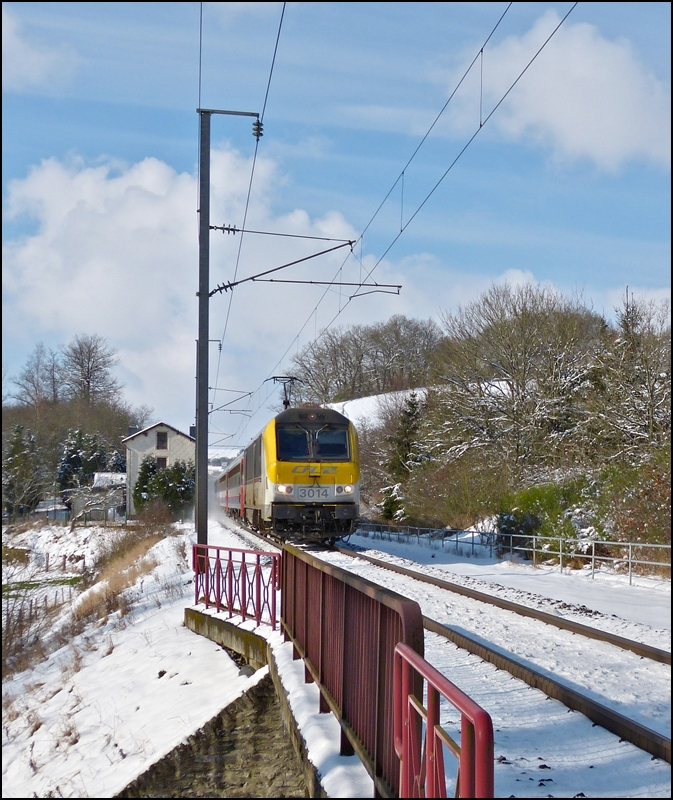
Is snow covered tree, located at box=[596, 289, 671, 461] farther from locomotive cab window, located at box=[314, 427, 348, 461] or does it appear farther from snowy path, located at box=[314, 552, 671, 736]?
locomotive cab window, located at box=[314, 427, 348, 461]

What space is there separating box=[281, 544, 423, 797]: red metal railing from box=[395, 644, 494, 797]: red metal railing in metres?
0.22

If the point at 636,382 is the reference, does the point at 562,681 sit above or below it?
below

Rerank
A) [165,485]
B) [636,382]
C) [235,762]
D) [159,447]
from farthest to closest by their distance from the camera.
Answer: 1. [159,447]
2. [165,485]
3. [235,762]
4. [636,382]

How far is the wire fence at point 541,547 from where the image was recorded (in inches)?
190

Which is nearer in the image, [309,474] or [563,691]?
[563,691]

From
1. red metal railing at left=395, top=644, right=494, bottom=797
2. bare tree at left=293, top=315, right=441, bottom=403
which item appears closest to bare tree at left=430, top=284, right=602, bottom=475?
red metal railing at left=395, top=644, right=494, bottom=797

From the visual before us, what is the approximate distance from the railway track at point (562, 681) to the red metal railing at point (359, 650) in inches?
57.6

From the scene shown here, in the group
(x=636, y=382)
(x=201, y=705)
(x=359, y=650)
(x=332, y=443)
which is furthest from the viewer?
(x=332, y=443)

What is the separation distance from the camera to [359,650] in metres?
5.05

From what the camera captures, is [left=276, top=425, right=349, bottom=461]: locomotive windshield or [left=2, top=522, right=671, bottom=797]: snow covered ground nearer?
[left=2, top=522, right=671, bottom=797]: snow covered ground

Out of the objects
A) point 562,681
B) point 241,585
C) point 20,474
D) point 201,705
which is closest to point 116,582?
point 20,474

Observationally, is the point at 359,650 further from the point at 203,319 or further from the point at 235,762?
the point at 203,319

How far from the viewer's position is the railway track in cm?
512

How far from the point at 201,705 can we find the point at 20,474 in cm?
475
